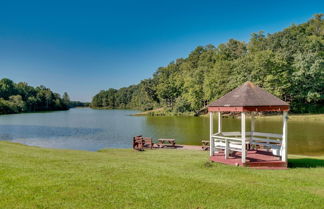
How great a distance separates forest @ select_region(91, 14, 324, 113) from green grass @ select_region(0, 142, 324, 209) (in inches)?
1864

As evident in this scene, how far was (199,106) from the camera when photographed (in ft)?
226

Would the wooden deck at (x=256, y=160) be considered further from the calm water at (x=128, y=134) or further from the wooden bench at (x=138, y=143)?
the wooden bench at (x=138, y=143)

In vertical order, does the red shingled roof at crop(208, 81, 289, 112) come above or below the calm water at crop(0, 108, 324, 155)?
above

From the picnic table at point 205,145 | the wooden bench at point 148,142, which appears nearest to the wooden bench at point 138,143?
Answer: the wooden bench at point 148,142

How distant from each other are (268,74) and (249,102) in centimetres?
4834

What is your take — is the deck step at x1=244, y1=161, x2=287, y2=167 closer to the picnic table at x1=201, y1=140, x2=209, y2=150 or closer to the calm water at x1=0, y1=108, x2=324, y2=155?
the picnic table at x1=201, y1=140, x2=209, y2=150

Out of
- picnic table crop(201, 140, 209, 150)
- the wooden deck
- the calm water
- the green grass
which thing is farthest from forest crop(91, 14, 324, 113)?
the green grass

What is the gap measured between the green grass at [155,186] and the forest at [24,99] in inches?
4009

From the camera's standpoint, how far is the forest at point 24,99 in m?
99.6

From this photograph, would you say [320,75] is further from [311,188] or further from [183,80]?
[311,188]

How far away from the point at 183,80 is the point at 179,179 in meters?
78.4

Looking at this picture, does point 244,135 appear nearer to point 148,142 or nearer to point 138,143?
point 148,142

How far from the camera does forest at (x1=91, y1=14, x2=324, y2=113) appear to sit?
51.2 meters

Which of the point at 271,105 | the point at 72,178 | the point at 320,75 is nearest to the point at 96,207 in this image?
the point at 72,178
